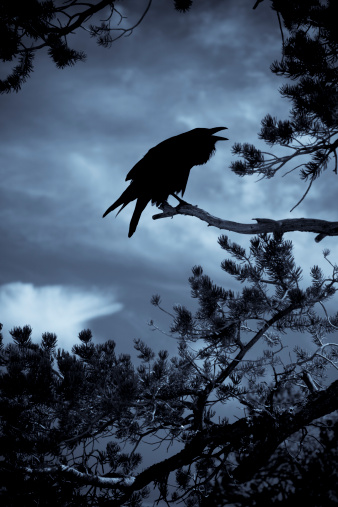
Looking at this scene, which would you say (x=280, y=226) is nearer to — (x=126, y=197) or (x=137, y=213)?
(x=137, y=213)

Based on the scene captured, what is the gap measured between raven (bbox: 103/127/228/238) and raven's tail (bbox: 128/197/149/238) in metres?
0.03

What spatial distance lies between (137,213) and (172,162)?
71 centimetres

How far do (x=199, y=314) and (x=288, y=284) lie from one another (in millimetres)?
894

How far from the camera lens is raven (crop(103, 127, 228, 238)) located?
153 inches

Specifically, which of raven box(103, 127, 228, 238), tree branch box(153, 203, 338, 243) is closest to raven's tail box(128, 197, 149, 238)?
raven box(103, 127, 228, 238)

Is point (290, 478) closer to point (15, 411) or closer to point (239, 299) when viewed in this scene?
point (15, 411)

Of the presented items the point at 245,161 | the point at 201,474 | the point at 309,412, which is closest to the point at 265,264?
the point at 245,161

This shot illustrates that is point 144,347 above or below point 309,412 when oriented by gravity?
above

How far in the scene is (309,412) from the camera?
6.04 feet

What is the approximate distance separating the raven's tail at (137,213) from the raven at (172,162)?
0.03m

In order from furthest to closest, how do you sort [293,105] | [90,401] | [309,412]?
[293,105], [90,401], [309,412]

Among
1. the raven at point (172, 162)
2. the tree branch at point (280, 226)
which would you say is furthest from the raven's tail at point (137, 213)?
the tree branch at point (280, 226)

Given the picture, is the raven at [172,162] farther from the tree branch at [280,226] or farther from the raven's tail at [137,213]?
the tree branch at [280,226]

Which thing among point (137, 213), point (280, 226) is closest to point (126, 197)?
point (137, 213)
